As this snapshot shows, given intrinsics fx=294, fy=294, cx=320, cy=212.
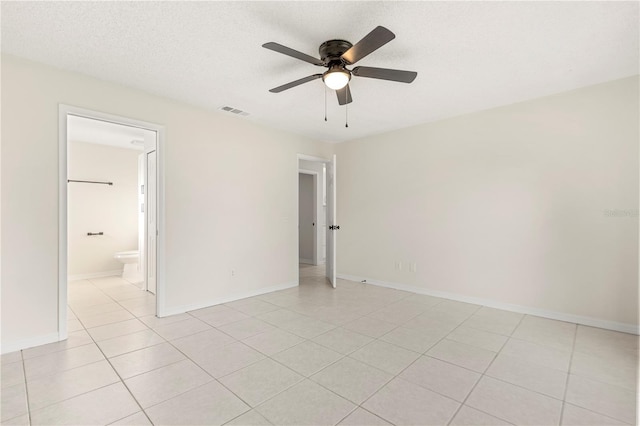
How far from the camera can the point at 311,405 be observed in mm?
1882

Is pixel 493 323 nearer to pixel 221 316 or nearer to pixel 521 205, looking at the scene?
pixel 521 205

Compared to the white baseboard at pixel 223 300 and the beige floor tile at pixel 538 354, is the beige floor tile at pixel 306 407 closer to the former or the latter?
the beige floor tile at pixel 538 354

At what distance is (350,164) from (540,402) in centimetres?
433

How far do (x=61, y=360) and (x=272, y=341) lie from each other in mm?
1735

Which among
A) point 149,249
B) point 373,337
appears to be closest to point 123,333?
point 149,249

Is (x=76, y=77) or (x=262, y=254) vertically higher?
(x=76, y=77)

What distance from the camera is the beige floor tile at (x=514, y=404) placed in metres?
1.76

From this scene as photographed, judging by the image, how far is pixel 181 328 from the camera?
10.3ft

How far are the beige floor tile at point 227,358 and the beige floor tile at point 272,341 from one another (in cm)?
8

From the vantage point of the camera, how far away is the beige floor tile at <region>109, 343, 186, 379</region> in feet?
7.53

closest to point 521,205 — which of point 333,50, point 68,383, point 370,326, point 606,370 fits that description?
point 606,370

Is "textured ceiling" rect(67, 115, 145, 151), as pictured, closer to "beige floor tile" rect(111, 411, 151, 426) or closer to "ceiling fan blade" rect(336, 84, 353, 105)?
"ceiling fan blade" rect(336, 84, 353, 105)

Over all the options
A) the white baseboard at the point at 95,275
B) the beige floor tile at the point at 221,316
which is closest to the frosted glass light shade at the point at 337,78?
the beige floor tile at the point at 221,316

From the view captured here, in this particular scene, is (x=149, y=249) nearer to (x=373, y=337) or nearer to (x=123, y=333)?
(x=123, y=333)
